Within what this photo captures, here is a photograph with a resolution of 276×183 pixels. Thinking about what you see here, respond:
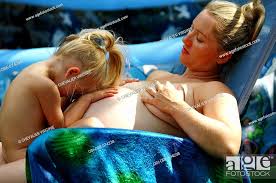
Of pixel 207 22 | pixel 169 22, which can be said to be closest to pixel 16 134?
pixel 207 22

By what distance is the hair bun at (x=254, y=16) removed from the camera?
2.00 meters

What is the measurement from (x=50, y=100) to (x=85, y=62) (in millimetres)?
170

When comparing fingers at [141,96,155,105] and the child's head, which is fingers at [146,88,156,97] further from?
the child's head

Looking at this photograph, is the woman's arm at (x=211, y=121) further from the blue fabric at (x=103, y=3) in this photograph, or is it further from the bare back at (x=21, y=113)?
the blue fabric at (x=103, y=3)

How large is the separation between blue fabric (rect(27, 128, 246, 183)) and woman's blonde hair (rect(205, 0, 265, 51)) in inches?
23.0

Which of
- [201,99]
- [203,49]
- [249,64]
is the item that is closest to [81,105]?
[201,99]

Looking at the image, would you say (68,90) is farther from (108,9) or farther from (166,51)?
(108,9)

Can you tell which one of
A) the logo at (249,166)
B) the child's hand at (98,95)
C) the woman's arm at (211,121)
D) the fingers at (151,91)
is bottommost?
the logo at (249,166)

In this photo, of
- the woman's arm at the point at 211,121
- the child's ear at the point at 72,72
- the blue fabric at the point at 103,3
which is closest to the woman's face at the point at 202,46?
the woman's arm at the point at 211,121

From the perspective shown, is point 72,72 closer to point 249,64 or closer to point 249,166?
point 249,64

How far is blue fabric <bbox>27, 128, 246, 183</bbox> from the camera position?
1.34 m

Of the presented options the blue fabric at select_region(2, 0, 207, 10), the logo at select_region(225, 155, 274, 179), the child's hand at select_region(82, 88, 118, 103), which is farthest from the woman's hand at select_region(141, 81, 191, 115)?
the blue fabric at select_region(2, 0, 207, 10)

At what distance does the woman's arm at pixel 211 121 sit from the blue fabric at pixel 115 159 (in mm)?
39

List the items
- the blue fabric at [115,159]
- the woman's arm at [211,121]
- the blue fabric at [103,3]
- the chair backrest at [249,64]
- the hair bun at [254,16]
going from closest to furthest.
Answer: the blue fabric at [115,159]
the woman's arm at [211,121]
the chair backrest at [249,64]
the hair bun at [254,16]
the blue fabric at [103,3]
